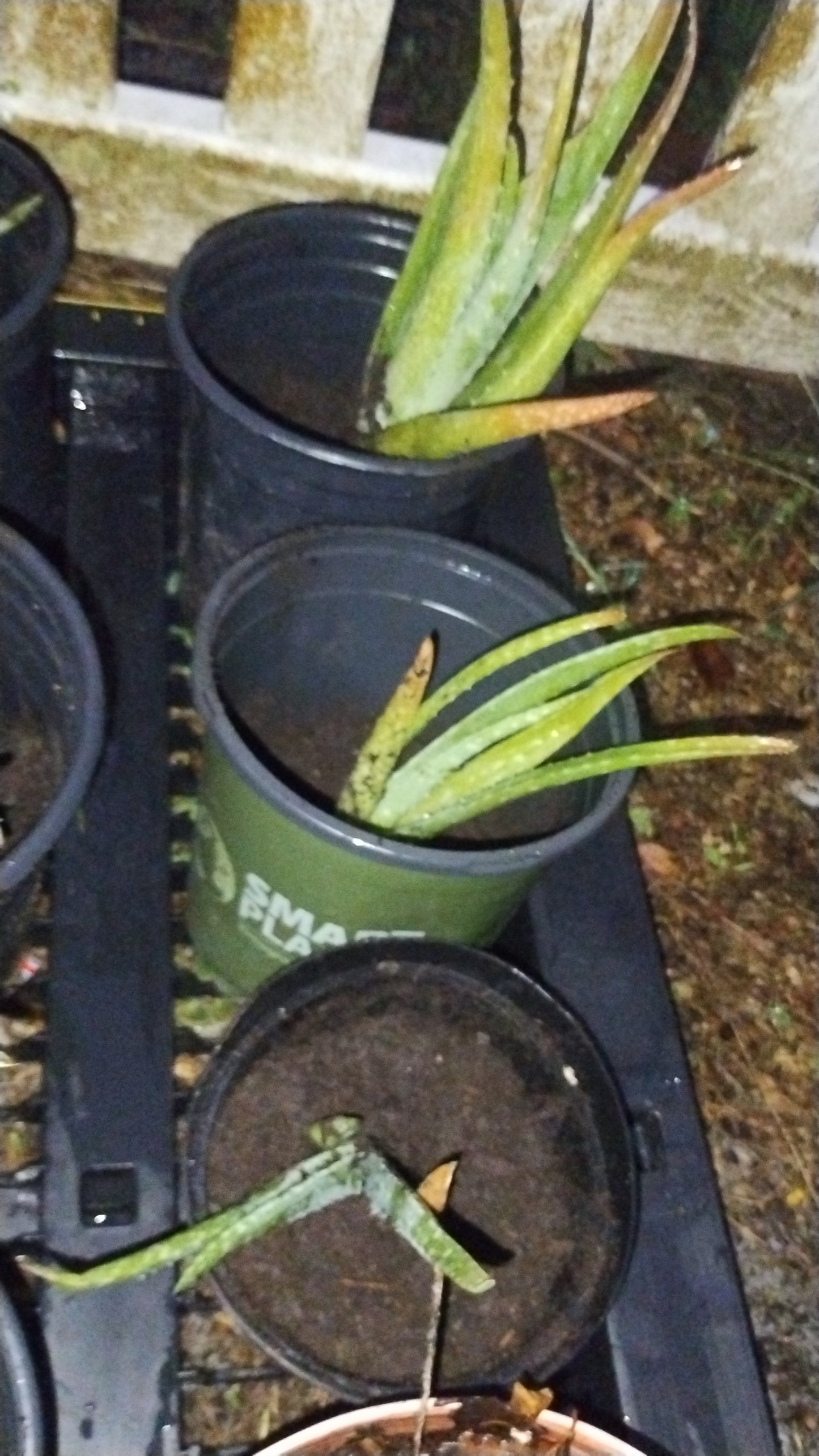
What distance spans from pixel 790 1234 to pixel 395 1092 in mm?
437

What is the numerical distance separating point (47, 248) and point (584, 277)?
470 millimetres

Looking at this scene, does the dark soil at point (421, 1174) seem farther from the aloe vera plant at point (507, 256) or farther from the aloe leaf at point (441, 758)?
the aloe vera plant at point (507, 256)

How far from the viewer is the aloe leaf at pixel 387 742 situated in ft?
2.71

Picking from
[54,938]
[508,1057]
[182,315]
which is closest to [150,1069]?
[54,938]

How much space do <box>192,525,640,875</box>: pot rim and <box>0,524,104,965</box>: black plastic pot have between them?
0.08 metres

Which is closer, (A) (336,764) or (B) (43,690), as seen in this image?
(B) (43,690)

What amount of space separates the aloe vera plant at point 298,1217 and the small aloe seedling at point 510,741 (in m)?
0.22

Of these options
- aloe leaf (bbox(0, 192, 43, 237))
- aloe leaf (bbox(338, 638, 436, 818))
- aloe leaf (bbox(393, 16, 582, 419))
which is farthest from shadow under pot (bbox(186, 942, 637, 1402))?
aloe leaf (bbox(0, 192, 43, 237))

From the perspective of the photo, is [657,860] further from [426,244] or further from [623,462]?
[426,244]

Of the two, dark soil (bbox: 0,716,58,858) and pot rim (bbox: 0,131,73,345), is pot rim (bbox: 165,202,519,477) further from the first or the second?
dark soil (bbox: 0,716,58,858)

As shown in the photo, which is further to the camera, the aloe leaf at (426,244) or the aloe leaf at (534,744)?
the aloe leaf at (426,244)

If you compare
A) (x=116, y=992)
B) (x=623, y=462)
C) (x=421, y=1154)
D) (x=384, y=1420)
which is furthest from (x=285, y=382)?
(x=384, y=1420)

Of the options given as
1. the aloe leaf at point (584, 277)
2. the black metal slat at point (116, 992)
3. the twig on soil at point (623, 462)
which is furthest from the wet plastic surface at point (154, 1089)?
the twig on soil at point (623, 462)

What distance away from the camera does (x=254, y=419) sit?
0.98 metres
